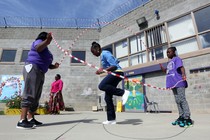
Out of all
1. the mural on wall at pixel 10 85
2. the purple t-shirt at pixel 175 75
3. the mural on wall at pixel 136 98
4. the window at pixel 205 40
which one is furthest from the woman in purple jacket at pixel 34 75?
the mural on wall at pixel 10 85

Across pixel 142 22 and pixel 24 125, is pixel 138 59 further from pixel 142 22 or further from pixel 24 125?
pixel 24 125

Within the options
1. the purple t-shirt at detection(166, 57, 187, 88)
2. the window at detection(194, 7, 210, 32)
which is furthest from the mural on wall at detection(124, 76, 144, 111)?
the purple t-shirt at detection(166, 57, 187, 88)

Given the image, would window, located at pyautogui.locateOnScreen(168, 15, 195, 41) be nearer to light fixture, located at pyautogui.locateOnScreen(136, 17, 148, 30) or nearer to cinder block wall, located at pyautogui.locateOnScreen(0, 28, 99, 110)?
light fixture, located at pyautogui.locateOnScreen(136, 17, 148, 30)

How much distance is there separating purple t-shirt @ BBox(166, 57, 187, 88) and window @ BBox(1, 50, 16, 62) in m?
12.2

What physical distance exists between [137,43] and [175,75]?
7.35 meters

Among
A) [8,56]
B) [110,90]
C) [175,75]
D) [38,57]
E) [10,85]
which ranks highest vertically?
[8,56]

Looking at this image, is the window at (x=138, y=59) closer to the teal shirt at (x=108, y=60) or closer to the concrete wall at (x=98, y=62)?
the concrete wall at (x=98, y=62)

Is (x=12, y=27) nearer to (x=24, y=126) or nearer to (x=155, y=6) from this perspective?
(x=155, y=6)

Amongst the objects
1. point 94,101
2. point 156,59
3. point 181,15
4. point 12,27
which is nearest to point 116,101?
point 94,101

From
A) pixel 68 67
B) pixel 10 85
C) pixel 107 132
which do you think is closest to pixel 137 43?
pixel 68 67

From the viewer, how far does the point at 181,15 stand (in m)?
8.51

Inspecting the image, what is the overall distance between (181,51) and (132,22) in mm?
4052

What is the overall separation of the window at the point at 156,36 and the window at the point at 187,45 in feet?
2.93

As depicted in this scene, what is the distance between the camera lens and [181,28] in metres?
8.48
